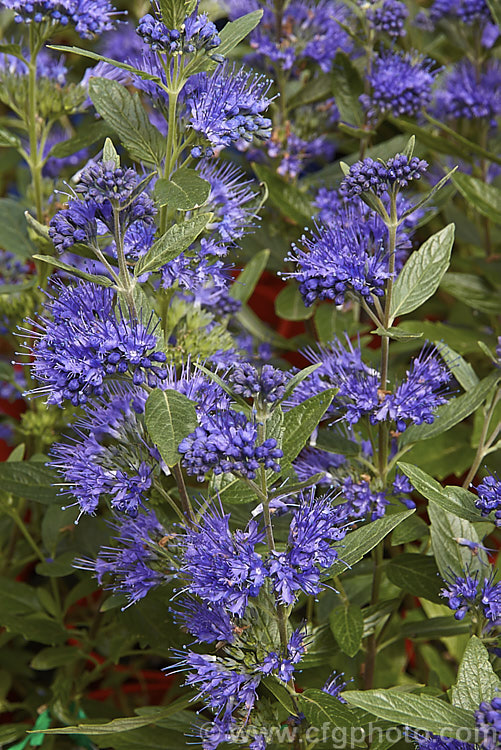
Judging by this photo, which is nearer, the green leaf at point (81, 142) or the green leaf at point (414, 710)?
the green leaf at point (414, 710)

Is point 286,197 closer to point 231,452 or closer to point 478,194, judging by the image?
point 478,194

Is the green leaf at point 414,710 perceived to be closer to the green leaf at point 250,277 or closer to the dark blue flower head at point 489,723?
the dark blue flower head at point 489,723

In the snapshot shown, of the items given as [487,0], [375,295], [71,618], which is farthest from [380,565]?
[487,0]

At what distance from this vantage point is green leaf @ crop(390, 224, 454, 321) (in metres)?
0.85

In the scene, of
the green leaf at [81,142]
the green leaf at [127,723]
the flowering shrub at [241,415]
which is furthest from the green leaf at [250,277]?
the green leaf at [127,723]

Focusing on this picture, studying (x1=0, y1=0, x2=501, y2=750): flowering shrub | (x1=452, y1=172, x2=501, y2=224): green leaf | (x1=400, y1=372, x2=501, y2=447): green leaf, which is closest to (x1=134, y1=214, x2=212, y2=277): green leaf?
(x1=0, y1=0, x2=501, y2=750): flowering shrub

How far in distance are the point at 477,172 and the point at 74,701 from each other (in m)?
1.13

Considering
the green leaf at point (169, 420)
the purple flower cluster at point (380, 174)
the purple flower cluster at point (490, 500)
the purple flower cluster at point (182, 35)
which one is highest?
the purple flower cluster at point (182, 35)

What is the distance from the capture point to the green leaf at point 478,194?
3.87 feet

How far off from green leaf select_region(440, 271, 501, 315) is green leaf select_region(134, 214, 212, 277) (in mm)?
633

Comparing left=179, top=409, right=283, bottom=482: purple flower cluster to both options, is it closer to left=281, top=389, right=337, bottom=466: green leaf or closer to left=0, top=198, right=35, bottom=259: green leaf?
left=281, top=389, right=337, bottom=466: green leaf

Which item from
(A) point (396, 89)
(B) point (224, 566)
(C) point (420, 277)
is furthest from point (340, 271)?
(A) point (396, 89)

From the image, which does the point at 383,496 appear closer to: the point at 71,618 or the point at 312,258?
the point at 312,258

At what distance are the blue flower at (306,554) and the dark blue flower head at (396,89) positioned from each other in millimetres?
744
